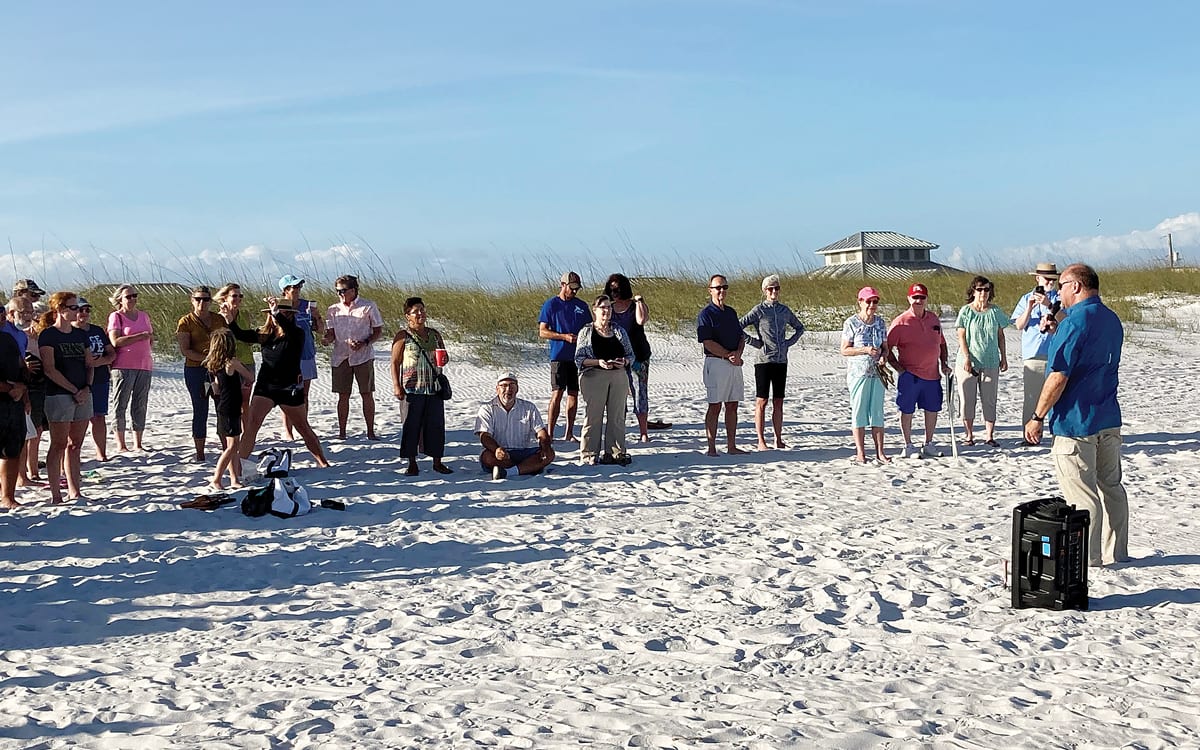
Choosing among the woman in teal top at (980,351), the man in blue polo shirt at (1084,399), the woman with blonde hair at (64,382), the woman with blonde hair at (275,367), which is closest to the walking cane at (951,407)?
the woman in teal top at (980,351)

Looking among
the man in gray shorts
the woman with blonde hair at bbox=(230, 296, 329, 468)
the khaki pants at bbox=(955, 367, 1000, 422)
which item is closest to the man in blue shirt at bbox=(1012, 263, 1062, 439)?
the khaki pants at bbox=(955, 367, 1000, 422)

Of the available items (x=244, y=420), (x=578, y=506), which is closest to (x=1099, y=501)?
(x=578, y=506)

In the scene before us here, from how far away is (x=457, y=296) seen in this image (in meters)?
20.1

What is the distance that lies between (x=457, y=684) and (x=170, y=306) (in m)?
14.3

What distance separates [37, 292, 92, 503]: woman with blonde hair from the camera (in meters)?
8.20

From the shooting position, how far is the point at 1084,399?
19.9 ft

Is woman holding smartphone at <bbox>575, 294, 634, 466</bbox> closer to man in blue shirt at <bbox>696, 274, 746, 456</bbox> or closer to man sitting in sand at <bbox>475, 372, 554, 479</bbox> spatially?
man sitting in sand at <bbox>475, 372, 554, 479</bbox>

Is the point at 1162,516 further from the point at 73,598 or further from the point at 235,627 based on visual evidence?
the point at 73,598

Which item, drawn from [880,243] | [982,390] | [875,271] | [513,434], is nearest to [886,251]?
[880,243]

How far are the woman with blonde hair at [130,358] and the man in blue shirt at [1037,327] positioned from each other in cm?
748

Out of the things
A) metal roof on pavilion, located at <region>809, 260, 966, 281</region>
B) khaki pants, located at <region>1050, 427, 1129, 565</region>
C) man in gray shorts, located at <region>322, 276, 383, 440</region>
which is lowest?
khaki pants, located at <region>1050, 427, 1129, 565</region>

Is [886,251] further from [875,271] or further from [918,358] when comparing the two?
[918,358]

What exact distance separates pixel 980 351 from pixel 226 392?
254 inches

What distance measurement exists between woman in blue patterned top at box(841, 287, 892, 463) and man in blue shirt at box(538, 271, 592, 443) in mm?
2374
